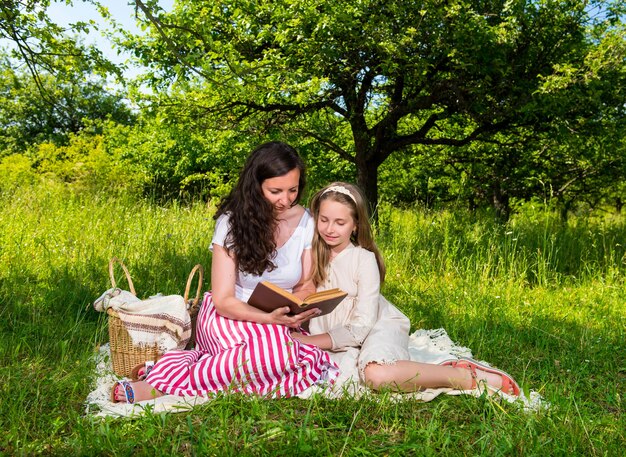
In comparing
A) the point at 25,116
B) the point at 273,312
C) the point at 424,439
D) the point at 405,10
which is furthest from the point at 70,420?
the point at 25,116

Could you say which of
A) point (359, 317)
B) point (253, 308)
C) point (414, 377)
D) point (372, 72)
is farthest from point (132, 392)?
point (372, 72)

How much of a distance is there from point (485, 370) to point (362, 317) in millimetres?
736

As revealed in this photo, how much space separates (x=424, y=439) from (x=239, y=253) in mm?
1380

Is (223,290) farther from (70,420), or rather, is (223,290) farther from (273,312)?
(70,420)

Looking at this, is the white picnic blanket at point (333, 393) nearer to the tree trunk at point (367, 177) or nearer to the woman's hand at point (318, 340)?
the woman's hand at point (318, 340)

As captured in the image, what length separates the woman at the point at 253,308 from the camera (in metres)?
3.02

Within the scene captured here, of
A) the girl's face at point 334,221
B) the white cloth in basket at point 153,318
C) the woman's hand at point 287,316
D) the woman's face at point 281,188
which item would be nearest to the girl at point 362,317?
the girl's face at point 334,221

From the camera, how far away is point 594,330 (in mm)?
4480

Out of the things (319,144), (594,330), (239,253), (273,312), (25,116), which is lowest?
(594,330)

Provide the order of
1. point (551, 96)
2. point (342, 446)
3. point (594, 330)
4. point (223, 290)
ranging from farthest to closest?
point (551, 96), point (594, 330), point (223, 290), point (342, 446)

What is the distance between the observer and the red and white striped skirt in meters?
3.01

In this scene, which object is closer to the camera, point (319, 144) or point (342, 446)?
point (342, 446)

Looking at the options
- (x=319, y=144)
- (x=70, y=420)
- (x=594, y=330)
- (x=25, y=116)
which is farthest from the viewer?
(x=25, y=116)

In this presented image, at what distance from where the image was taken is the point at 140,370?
330 cm
